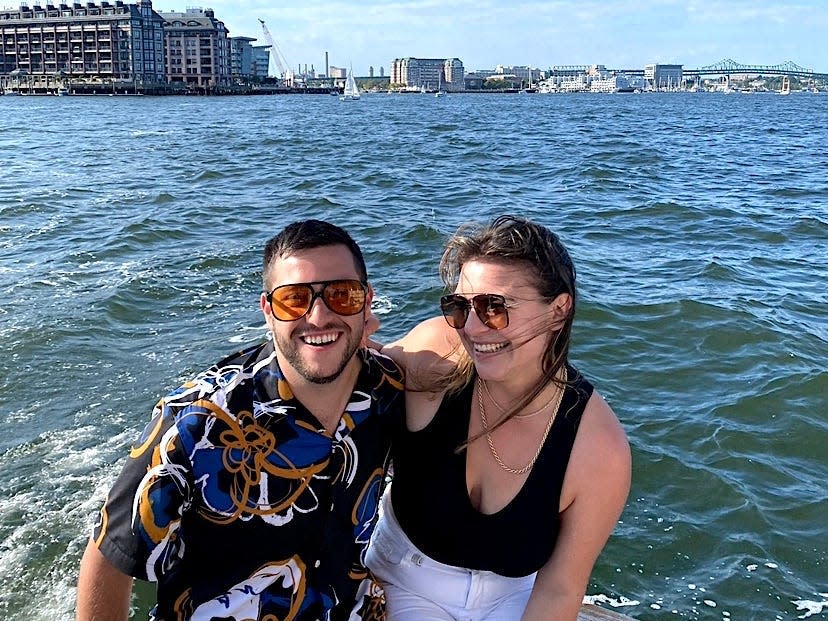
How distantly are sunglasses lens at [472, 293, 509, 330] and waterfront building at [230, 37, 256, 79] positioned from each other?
565ft

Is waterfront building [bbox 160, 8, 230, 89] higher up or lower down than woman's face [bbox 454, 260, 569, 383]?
higher up

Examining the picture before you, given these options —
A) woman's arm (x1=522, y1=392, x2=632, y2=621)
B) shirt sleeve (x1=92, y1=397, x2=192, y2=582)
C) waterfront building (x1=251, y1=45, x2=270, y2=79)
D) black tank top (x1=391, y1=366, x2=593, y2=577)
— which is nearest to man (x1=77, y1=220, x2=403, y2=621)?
shirt sleeve (x1=92, y1=397, x2=192, y2=582)

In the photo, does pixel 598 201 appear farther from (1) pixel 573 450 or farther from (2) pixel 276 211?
(1) pixel 573 450

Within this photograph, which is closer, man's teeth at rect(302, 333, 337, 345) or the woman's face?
man's teeth at rect(302, 333, 337, 345)

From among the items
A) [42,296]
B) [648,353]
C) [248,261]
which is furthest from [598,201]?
[42,296]

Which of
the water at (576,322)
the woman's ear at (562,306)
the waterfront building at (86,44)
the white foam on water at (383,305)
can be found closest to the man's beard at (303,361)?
the woman's ear at (562,306)

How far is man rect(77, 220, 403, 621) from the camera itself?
2.34 metres

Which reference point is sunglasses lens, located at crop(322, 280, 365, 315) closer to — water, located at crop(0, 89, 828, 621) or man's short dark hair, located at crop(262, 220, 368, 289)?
man's short dark hair, located at crop(262, 220, 368, 289)

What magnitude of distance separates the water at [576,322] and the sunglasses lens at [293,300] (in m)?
2.70

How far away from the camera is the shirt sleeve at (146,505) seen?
230cm

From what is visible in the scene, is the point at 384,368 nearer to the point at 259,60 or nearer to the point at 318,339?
the point at 318,339

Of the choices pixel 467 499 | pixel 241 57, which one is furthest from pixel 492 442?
pixel 241 57

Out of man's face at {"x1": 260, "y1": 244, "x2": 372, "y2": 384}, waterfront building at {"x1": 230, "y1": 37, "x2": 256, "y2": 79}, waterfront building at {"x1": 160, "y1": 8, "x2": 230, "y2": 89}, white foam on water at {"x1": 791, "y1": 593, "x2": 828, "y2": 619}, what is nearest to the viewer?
man's face at {"x1": 260, "y1": 244, "x2": 372, "y2": 384}

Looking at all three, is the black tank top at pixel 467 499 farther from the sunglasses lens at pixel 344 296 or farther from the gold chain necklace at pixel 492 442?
the sunglasses lens at pixel 344 296
